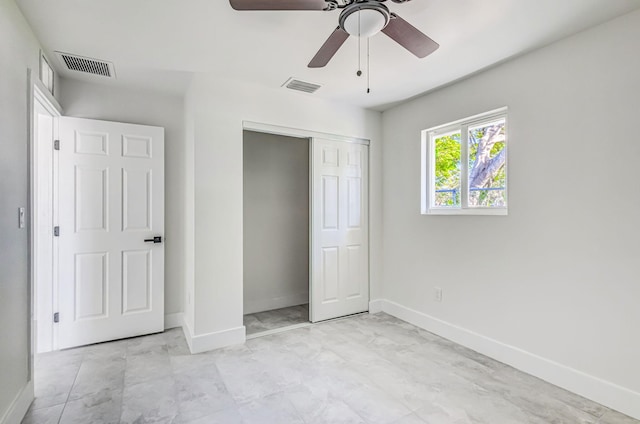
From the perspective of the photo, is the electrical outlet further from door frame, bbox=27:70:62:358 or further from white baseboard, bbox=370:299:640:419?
door frame, bbox=27:70:62:358

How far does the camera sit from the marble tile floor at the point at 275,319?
3.43m

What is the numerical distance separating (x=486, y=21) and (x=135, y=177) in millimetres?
3206

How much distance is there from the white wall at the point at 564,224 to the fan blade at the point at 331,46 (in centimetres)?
162

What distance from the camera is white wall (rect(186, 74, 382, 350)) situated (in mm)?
2836

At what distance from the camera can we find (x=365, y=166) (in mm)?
3883

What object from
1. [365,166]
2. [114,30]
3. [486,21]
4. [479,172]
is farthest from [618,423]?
[114,30]

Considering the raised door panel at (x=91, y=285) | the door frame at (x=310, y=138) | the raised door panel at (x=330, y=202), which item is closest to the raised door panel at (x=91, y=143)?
the raised door panel at (x=91, y=285)

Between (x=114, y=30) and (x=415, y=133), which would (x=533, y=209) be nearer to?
(x=415, y=133)

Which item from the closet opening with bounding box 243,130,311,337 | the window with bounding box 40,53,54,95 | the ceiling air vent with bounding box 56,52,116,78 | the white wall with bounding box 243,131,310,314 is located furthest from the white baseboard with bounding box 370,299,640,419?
the window with bounding box 40,53,54,95

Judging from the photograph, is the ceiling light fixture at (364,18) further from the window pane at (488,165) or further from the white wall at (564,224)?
the window pane at (488,165)

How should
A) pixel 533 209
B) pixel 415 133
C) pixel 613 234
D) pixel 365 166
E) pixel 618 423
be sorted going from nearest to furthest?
pixel 618 423 → pixel 613 234 → pixel 533 209 → pixel 415 133 → pixel 365 166

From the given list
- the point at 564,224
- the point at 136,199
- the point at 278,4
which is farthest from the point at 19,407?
the point at 564,224

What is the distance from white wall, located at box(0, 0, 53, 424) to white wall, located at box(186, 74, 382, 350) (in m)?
1.11

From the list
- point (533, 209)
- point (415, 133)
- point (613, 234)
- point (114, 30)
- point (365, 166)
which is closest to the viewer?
point (613, 234)
